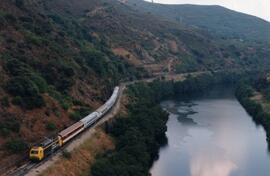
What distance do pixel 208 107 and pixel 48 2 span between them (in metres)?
84.3

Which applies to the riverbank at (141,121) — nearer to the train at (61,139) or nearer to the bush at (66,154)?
the bush at (66,154)

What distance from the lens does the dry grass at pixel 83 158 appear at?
5564 cm

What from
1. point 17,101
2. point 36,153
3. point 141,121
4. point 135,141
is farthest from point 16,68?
point 36,153

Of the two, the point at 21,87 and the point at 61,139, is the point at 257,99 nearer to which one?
the point at 21,87

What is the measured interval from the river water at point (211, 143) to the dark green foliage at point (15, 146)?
2544 centimetres

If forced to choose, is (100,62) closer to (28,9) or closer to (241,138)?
(28,9)

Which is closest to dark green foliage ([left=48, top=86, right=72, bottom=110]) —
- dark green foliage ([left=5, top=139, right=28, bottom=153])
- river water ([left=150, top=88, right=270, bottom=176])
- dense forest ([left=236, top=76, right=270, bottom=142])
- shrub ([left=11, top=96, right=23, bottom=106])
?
shrub ([left=11, top=96, right=23, bottom=106])

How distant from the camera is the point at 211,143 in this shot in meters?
95.9

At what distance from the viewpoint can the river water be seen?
256 feet

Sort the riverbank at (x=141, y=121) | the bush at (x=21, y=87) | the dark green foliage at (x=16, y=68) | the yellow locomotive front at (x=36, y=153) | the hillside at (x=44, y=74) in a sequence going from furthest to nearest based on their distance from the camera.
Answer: the dark green foliage at (x=16, y=68)
the bush at (x=21, y=87)
the hillside at (x=44, y=74)
the riverbank at (x=141, y=121)
the yellow locomotive front at (x=36, y=153)

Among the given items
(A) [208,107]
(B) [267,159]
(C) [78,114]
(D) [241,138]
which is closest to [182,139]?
(D) [241,138]

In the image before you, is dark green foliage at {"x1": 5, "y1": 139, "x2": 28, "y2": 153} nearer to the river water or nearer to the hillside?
the hillside

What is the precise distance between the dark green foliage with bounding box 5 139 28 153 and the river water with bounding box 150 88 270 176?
25437 millimetres

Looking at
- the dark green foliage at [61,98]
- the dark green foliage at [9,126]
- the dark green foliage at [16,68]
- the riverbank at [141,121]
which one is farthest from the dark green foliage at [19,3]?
the dark green foliage at [9,126]
